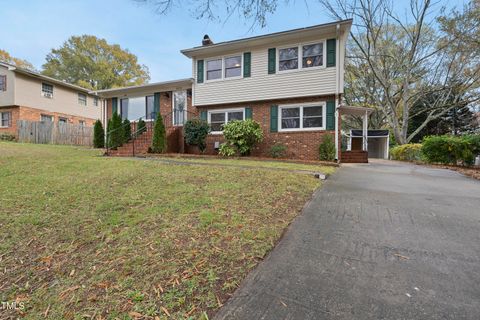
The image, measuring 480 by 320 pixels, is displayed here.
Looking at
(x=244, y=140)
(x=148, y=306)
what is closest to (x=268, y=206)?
(x=148, y=306)

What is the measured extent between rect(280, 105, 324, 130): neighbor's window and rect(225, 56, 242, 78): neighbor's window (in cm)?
293

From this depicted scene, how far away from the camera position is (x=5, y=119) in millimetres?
18094

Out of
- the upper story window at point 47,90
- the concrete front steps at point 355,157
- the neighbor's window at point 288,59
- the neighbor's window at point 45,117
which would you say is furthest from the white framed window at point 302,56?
the upper story window at point 47,90

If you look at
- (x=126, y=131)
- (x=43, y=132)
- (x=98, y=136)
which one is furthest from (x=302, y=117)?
(x=43, y=132)

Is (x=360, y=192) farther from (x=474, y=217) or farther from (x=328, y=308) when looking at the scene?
(x=328, y=308)

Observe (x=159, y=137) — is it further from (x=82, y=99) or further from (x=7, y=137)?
(x=82, y=99)

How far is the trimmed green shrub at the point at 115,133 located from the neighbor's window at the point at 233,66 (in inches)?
229

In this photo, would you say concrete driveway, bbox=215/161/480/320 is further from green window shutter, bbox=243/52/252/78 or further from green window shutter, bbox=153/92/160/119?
green window shutter, bbox=153/92/160/119

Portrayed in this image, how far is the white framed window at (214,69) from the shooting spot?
12008 millimetres

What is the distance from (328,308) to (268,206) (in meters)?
2.10

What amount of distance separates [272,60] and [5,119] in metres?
20.7

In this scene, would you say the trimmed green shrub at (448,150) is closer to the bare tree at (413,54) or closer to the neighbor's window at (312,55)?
the neighbor's window at (312,55)

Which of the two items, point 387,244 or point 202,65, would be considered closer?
point 387,244

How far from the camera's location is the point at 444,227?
3094mm
